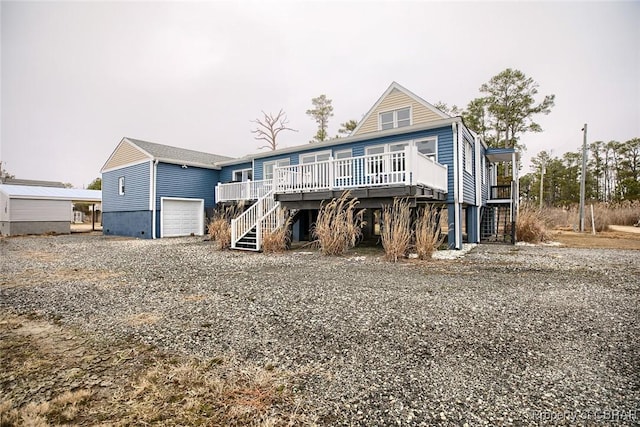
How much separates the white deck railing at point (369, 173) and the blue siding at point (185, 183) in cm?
839

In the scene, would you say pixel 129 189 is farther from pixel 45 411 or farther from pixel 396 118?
pixel 45 411

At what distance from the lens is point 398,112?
14.8 m

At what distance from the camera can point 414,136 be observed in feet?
36.2

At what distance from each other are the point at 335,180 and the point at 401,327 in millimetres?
6962

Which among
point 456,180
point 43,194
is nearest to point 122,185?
point 43,194

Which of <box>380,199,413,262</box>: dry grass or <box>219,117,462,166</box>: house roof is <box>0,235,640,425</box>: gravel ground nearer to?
<box>380,199,413,262</box>: dry grass

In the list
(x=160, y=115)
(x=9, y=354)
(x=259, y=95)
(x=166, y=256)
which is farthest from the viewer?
(x=259, y=95)

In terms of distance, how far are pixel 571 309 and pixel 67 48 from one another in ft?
58.4

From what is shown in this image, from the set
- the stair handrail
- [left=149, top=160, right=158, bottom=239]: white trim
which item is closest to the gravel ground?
the stair handrail

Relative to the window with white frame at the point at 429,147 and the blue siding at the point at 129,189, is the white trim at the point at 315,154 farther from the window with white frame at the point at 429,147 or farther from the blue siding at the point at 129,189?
the blue siding at the point at 129,189

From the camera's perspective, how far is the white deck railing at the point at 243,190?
1361 centimetres

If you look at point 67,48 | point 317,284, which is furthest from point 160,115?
point 317,284

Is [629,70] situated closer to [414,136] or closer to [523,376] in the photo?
[414,136]

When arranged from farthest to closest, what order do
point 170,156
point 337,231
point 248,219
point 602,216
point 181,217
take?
point 602,216 → point 181,217 → point 170,156 → point 248,219 → point 337,231
